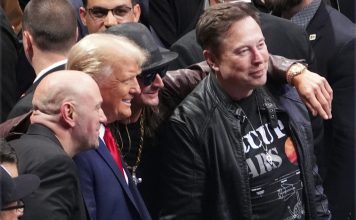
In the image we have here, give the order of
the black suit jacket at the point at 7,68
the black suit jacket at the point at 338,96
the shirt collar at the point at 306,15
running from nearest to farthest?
the black suit jacket at the point at 7,68 < the black suit jacket at the point at 338,96 < the shirt collar at the point at 306,15

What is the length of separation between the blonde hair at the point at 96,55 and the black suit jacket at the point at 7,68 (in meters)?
1.22

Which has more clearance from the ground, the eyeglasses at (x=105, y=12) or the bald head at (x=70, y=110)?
the bald head at (x=70, y=110)

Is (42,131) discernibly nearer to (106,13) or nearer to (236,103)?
(236,103)

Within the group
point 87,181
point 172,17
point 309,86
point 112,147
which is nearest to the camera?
point 87,181

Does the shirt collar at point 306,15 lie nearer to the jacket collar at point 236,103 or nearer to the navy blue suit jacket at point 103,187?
the jacket collar at point 236,103

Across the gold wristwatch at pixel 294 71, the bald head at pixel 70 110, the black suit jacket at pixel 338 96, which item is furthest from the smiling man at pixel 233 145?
the black suit jacket at pixel 338 96

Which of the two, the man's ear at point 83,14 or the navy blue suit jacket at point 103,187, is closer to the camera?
the navy blue suit jacket at point 103,187

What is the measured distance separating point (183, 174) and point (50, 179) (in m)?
0.92

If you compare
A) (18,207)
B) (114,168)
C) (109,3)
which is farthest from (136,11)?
(18,207)

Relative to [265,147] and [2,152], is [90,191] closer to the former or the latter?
[2,152]

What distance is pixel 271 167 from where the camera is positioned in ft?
13.0

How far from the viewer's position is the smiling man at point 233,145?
3.92 metres

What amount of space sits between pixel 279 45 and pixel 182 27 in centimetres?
119

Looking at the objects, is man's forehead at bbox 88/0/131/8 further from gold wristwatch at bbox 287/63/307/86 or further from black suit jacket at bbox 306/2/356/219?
gold wristwatch at bbox 287/63/307/86
